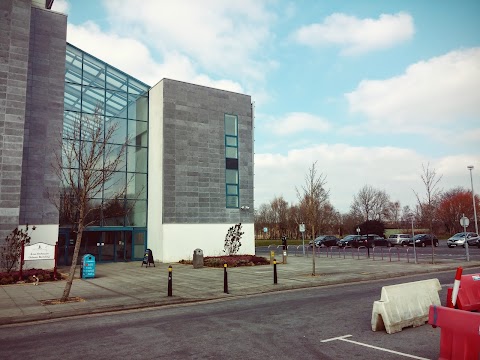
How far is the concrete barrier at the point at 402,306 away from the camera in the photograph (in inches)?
297

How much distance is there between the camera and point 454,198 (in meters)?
96.8

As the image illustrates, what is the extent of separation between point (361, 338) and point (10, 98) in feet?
66.4

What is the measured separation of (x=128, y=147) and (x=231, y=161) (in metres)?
7.80

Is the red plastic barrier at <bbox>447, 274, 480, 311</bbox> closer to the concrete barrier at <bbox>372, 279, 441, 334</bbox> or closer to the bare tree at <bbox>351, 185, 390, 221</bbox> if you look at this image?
the concrete barrier at <bbox>372, 279, 441, 334</bbox>

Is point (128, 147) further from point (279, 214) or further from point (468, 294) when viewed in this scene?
point (279, 214)

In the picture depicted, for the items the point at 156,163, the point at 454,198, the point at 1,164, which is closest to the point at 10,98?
the point at 1,164

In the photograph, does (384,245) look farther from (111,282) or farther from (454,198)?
(454,198)

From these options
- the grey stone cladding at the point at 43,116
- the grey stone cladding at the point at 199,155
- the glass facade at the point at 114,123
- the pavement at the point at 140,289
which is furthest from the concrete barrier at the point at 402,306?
the glass facade at the point at 114,123

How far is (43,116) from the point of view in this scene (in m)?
22.0

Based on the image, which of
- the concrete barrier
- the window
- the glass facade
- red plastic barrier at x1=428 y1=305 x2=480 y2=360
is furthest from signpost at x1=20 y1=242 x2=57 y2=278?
red plastic barrier at x1=428 y1=305 x2=480 y2=360

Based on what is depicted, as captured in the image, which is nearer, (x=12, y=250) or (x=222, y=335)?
(x=222, y=335)

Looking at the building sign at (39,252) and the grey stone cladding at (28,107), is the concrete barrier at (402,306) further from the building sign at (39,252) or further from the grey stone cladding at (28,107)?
the grey stone cladding at (28,107)

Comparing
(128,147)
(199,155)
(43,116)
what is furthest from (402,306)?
(128,147)

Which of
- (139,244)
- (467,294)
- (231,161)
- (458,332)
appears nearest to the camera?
(458,332)
